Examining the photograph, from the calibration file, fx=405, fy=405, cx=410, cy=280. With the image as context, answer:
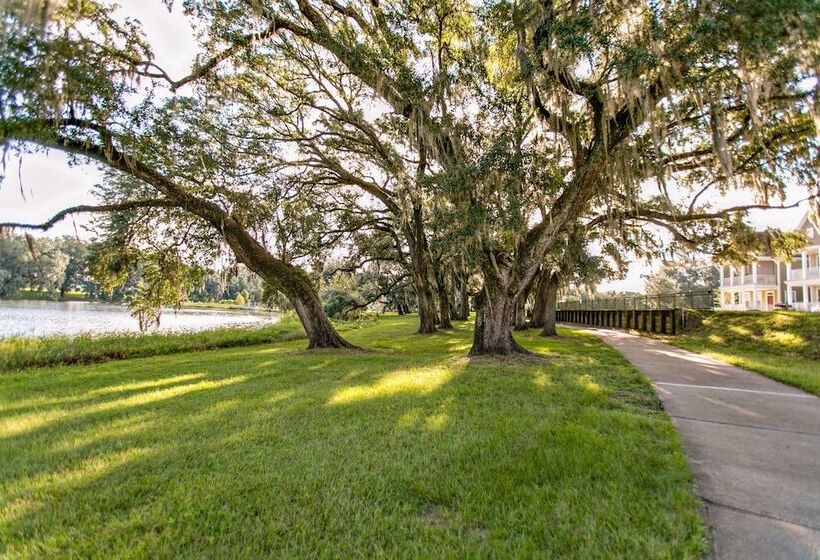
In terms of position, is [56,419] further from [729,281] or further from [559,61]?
[729,281]

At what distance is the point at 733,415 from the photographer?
4332 mm

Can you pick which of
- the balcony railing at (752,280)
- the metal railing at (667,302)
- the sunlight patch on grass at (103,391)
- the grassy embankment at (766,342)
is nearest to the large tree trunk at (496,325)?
the grassy embankment at (766,342)

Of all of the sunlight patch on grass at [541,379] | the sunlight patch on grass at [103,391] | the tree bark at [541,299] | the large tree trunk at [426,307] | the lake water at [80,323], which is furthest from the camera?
the lake water at [80,323]

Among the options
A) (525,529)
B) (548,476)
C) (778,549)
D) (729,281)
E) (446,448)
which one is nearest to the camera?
(778,549)

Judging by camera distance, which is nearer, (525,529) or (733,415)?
(525,529)

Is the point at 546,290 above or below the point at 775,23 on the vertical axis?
below

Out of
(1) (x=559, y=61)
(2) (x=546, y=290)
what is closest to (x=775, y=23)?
(1) (x=559, y=61)

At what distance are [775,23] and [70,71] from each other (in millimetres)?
10955

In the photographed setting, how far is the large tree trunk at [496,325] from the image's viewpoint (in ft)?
30.2

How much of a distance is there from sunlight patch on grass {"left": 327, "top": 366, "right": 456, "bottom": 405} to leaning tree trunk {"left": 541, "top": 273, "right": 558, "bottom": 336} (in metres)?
9.82

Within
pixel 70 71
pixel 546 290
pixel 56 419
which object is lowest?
pixel 56 419

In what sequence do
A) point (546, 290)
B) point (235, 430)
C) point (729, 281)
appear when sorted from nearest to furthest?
point (235, 430)
point (546, 290)
point (729, 281)

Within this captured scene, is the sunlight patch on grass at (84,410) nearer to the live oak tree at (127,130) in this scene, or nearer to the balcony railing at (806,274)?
the live oak tree at (127,130)

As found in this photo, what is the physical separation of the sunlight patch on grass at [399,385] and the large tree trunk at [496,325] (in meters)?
2.23
